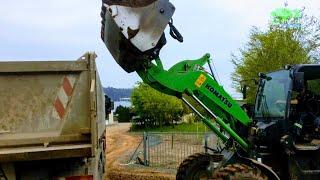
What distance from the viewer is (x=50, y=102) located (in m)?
6.51

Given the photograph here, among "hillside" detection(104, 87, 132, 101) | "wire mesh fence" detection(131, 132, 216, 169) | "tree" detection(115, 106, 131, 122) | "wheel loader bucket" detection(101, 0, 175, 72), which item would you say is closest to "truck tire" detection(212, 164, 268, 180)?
"wheel loader bucket" detection(101, 0, 175, 72)

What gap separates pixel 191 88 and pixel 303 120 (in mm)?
1821

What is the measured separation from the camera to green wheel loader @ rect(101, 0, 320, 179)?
800cm

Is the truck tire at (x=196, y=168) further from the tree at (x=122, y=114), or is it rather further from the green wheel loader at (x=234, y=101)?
the tree at (x=122, y=114)

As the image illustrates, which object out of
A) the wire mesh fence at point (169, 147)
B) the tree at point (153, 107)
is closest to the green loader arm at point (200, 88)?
the wire mesh fence at point (169, 147)

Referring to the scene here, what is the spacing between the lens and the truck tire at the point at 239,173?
26.6 feet

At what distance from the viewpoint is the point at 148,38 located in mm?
8086

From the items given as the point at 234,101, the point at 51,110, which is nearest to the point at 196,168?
the point at 234,101

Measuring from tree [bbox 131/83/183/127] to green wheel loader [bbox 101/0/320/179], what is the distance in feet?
117

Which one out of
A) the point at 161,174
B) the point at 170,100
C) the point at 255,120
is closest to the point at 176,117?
the point at 170,100

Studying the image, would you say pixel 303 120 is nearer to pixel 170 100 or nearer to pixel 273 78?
pixel 273 78

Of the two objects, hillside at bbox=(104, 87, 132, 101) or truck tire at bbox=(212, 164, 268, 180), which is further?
hillside at bbox=(104, 87, 132, 101)

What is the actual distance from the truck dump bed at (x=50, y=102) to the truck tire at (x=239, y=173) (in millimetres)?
2408

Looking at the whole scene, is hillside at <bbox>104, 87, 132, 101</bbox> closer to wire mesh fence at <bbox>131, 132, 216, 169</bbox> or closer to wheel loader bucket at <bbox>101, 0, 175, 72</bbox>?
wire mesh fence at <bbox>131, 132, 216, 169</bbox>
